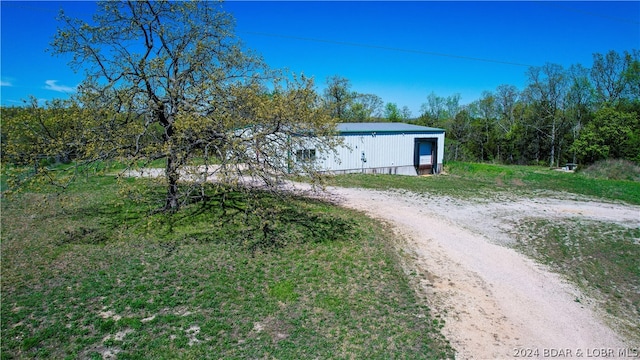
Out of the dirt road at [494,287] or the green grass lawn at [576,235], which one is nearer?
the dirt road at [494,287]

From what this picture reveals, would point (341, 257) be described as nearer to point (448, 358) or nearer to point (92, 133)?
point (448, 358)

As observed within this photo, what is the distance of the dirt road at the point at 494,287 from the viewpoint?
19.3 feet

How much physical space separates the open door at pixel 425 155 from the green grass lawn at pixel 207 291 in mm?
13201

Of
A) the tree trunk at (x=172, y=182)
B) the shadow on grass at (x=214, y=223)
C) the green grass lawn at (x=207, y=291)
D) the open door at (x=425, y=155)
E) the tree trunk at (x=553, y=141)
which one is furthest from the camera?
the tree trunk at (x=553, y=141)

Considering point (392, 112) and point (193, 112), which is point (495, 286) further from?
point (392, 112)

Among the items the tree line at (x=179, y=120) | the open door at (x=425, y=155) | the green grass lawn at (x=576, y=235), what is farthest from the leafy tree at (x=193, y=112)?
the open door at (x=425, y=155)

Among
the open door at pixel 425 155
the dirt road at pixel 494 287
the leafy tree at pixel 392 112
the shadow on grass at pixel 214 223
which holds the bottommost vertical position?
the dirt road at pixel 494 287

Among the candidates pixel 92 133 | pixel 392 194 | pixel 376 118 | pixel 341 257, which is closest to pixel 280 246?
pixel 341 257

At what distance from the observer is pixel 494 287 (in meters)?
7.75

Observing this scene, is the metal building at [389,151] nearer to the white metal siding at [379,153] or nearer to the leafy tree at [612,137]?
the white metal siding at [379,153]

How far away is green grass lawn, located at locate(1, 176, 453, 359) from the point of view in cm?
563

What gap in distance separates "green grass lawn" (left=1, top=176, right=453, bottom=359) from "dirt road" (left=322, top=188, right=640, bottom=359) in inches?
24.4

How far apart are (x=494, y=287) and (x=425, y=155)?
17.4 m

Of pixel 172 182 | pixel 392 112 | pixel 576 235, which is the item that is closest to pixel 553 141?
pixel 392 112
